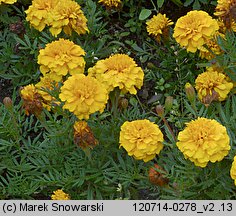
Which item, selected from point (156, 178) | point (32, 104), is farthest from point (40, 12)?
point (156, 178)

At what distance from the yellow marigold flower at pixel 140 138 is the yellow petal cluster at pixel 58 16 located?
0.63 meters

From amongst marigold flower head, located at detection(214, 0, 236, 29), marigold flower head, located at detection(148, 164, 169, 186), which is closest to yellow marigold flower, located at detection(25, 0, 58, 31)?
marigold flower head, located at detection(214, 0, 236, 29)

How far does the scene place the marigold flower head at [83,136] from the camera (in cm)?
181

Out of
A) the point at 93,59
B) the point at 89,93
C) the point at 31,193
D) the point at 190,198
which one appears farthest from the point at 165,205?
the point at 93,59

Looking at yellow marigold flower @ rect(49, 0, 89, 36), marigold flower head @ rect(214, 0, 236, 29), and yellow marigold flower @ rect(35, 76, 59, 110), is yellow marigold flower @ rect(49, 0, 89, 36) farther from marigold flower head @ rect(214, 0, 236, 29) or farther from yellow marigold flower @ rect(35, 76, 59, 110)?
marigold flower head @ rect(214, 0, 236, 29)

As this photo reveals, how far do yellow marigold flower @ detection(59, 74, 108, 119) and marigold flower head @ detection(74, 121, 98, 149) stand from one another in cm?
3

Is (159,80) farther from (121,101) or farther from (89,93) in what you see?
(89,93)

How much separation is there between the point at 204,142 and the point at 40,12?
985 millimetres

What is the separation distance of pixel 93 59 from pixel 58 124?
1.74 feet

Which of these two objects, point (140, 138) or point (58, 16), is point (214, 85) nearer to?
point (140, 138)

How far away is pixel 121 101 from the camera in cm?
205

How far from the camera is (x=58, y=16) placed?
2.27 meters

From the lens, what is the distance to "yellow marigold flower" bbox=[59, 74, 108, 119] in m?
1.79

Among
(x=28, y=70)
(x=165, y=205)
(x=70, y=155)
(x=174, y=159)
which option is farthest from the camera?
(x=28, y=70)
